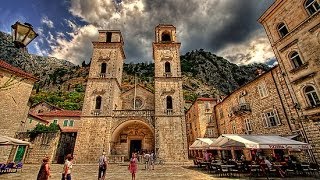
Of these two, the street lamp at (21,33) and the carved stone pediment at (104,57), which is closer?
the street lamp at (21,33)

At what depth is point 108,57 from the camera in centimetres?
2486

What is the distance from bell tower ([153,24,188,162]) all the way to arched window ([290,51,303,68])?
1211cm

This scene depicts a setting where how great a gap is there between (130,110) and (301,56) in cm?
1777

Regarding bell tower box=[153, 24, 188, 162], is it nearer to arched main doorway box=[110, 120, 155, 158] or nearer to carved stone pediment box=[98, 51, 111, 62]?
arched main doorway box=[110, 120, 155, 158]

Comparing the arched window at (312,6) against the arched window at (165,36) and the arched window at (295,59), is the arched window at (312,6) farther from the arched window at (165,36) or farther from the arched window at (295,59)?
the arched window at (165,36)

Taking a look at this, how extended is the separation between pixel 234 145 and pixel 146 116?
1346cm

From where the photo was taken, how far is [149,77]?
75.2m

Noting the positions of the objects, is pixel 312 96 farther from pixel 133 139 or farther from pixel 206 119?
pixel 133 139

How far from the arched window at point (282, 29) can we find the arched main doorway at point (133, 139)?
17.9 m

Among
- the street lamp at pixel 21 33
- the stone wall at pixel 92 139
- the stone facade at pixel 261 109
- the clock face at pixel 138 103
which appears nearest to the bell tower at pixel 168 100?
the clock face at pixel 138 103

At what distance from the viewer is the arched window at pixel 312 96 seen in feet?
37.5

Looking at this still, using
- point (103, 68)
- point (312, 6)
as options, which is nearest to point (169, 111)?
point (103, 68)

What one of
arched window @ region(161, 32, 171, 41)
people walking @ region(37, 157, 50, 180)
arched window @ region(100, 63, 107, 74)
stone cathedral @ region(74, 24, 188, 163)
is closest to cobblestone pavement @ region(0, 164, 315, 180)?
people walking @ region(37, 157, 50, 180)

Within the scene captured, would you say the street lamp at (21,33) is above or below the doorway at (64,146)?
above
